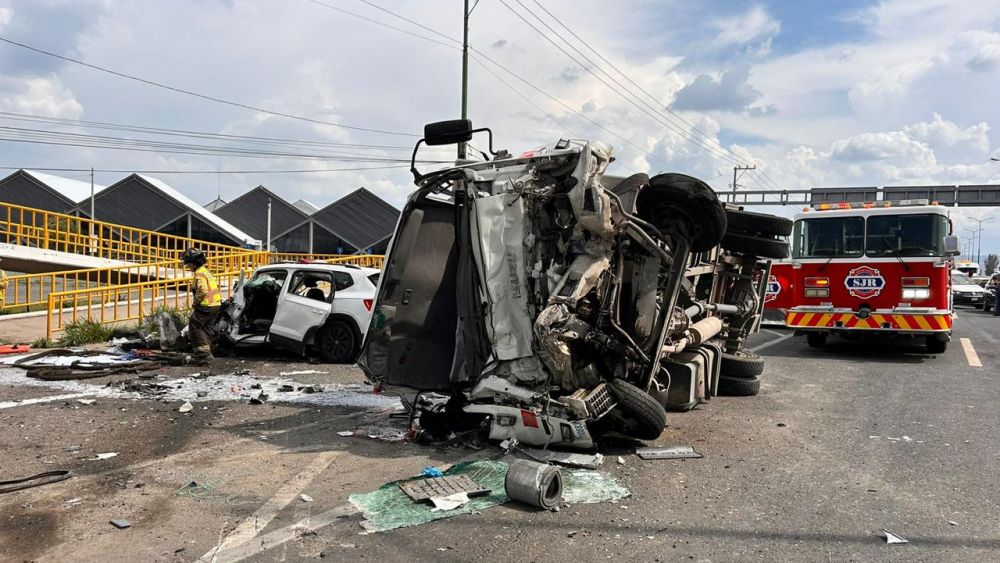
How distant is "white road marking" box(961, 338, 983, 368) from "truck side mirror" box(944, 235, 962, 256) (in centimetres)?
176

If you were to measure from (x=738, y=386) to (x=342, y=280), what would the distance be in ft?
19.0

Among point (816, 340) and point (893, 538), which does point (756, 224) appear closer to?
point (893, 538)

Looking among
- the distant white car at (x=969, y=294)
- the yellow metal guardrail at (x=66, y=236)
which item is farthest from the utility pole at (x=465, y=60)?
the distant white car at (x=969, y=294)

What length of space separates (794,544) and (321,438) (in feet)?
12.3

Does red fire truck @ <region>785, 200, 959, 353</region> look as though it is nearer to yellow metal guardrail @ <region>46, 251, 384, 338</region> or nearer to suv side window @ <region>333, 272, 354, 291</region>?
suv side window @ <region>333, 272, 354, 291</region>

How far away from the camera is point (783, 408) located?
284 inches

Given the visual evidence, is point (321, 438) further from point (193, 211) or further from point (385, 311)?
point (193, 211)

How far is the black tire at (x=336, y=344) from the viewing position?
10.1m

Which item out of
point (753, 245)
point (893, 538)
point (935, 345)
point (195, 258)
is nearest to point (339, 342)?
point (195, 258)

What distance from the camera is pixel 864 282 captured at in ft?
37.4

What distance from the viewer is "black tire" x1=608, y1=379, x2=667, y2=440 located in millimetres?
5098

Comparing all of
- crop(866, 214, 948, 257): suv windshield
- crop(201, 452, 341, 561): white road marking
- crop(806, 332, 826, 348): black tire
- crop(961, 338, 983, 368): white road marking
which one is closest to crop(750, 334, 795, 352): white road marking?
crop(806, 332, 826, 348): black tire

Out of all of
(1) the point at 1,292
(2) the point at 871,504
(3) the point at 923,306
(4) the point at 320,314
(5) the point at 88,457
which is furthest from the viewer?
(1) the point at 1,292

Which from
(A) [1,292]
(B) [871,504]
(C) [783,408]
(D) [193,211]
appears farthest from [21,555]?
(D) [193,211]
